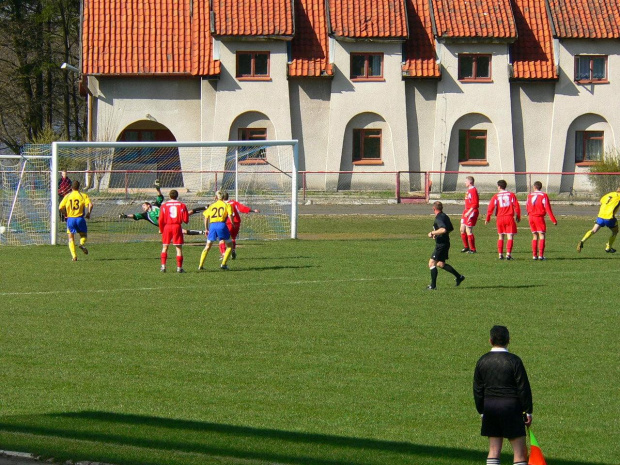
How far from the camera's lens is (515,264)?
74.5ft

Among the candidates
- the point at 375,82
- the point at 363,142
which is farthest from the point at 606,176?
the point at 375,82

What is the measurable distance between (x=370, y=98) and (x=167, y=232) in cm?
3002

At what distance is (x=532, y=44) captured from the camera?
4978cm

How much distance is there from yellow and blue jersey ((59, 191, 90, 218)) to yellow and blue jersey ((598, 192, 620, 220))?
12.0m

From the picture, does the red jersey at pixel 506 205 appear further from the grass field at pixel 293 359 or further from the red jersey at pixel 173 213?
the red jersey at pixel 173 213

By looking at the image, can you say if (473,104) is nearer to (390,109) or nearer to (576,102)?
(390,109)

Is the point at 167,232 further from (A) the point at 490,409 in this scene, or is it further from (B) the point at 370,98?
(B) the point at 370,98

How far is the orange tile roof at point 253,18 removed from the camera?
4809 centimetres

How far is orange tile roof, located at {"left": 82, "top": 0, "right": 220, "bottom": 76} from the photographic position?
48.5 metres

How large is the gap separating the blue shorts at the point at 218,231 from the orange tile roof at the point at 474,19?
30295 millimetres

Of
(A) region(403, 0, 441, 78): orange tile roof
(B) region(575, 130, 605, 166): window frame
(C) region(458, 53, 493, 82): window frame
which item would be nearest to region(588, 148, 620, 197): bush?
(B) region(575, 130, 605, 166): window frame

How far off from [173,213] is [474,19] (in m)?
32.2

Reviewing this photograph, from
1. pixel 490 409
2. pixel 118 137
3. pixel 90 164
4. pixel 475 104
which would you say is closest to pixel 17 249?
pixel 90 164

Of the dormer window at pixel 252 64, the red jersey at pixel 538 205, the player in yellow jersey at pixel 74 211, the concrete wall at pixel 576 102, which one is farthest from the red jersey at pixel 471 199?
the dormer window at pixel 252 64
